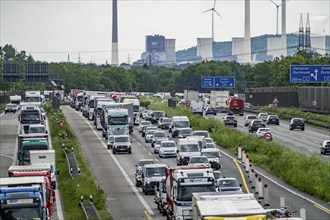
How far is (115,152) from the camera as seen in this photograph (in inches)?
3127

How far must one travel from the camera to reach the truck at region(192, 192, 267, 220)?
26.0 meters

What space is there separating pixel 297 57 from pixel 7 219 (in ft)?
456

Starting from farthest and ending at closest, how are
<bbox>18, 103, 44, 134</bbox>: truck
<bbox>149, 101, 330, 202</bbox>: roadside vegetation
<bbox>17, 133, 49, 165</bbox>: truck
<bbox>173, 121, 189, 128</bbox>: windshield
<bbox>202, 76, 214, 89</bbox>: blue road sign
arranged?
<bbox>202, 76, 214, 89</bbox>: blue road sign → <bbox>18, 103, 44, 134</bbox>: truck → <bbox>173, 121, 189, 128</bbox>: windshield → <bbox>17, 133, 49, 165</bbox>: truck → <bbox>149, 101, 330, 202</bbox>: roadside vegetation

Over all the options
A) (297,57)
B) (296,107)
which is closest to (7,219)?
(296,107)

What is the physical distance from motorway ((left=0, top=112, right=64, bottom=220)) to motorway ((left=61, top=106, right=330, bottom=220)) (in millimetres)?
2621

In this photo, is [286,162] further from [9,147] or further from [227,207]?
[227,207]

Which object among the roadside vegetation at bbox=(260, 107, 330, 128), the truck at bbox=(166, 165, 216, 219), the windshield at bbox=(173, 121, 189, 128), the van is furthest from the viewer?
the roadside vegetation at bbox=(260, 107, 330, 128)

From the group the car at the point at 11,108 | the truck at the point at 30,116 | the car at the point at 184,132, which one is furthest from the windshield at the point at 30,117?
the car at the point at 11,108

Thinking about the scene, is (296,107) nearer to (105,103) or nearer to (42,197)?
(105,103)

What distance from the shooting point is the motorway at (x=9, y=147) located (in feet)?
160

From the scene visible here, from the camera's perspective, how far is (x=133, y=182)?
59562 mm

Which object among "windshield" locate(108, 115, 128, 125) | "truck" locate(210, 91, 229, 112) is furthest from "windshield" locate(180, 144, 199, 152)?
"truck" locate(210, 91, 229, 112)

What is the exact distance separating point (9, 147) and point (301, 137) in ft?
93.5

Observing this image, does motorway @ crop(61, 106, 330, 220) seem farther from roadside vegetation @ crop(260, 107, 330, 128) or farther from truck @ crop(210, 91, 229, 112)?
truck @ crop(210, 91, 229, 112)
